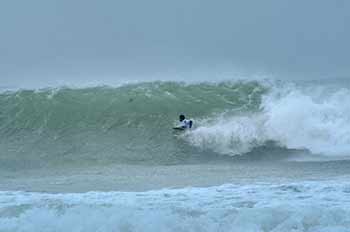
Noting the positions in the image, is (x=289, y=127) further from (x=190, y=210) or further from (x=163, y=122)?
(x=190, y=210)

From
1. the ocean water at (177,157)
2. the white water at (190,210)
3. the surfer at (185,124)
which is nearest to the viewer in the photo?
the white water at (190,210)

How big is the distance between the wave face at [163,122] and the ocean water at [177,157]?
27 millimetres

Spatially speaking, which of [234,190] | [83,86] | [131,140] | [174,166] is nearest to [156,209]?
[234,190]

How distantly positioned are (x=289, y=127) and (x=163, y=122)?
297 centimetres

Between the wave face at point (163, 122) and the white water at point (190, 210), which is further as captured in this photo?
the wave face at point (163, 122)

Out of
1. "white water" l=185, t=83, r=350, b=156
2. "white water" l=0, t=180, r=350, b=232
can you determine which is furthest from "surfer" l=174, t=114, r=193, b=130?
"white water" l=0, t=180, r=350, b=232

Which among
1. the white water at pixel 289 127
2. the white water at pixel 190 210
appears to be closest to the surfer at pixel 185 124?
the white water at pixel 289 127

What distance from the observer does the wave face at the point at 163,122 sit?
14594 millimetres

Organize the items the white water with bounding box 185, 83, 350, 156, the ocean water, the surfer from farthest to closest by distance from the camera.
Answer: the surfer
the white water with bounding box 185, 83, 350, 156
the ocean water

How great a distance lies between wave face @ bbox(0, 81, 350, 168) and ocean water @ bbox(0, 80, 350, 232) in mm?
27

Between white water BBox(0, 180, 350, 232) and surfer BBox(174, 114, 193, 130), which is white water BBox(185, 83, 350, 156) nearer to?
surfer BBox(174, 114, 193, 130)

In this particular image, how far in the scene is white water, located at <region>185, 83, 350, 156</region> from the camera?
48.6ft

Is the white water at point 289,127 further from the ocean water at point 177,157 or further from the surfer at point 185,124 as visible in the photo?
the surfer at point 185,124

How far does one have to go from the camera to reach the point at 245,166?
13.0m
